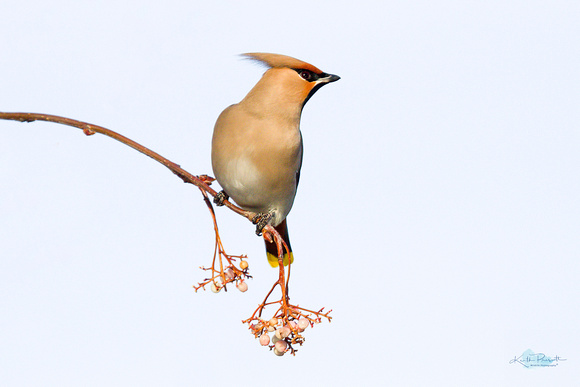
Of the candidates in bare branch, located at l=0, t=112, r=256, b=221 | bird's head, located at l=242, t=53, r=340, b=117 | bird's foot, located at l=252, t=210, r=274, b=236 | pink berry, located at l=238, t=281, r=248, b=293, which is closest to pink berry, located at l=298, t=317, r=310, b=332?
pink berry, located at l=238, t=281, r=248, b=293

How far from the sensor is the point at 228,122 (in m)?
3.27

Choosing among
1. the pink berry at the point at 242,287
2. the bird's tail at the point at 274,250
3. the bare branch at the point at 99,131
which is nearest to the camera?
the bare branch at the point at 99,131

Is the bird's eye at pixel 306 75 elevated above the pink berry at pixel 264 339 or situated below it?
above

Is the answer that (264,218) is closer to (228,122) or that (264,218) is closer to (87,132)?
(228,122)

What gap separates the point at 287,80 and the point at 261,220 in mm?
754

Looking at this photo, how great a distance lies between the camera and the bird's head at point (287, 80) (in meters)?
3.12

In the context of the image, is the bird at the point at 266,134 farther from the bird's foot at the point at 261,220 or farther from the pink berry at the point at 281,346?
the pink berry at the point at 281,346

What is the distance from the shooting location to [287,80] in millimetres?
3141

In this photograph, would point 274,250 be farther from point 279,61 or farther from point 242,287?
point 279,61

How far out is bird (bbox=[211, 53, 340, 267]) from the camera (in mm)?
3135

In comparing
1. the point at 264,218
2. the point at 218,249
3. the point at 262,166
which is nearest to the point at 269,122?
the point at 262,166

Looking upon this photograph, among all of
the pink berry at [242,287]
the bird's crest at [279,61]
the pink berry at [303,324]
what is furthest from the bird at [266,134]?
the pink berry at [303,324]

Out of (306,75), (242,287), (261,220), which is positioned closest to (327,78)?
(306,75)

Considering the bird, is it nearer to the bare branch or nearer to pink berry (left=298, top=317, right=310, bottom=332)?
the bare branch
